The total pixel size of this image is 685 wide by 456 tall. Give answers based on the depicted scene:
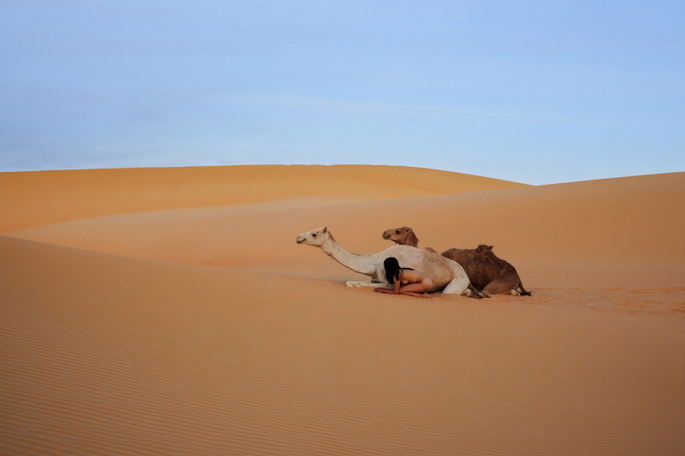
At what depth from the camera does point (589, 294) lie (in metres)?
10.9

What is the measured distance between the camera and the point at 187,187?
57281 millimetres

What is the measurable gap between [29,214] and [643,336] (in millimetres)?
46819

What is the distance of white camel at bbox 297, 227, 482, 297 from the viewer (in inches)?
373

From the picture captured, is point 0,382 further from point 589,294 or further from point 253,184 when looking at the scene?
point 253,184

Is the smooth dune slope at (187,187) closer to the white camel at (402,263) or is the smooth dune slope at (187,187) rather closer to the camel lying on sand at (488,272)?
the camel lying on sand at (488,272)

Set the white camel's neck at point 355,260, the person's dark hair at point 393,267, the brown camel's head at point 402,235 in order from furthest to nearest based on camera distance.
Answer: the brown camel's head at point 402,235 → the white camel's neck at point 355,260 → the person's dark hair at point 393,267

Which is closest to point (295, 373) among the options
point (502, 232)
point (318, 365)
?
point (318, 365)

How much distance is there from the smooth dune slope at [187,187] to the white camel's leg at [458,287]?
37706mm

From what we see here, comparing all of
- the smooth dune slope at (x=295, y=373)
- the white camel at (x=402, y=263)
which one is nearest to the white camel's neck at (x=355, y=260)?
the white camel at (x=402, y=263)

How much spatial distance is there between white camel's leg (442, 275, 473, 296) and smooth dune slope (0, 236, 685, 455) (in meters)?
1.65

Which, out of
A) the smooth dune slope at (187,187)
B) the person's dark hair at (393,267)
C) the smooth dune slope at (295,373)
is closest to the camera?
the smooth dune slope at (295,373)

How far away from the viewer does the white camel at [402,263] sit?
31.1ft

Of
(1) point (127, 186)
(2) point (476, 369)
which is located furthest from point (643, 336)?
(1) point (127, 186)

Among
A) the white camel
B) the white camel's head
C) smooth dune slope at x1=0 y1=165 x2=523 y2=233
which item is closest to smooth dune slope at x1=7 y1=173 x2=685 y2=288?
the white camel
